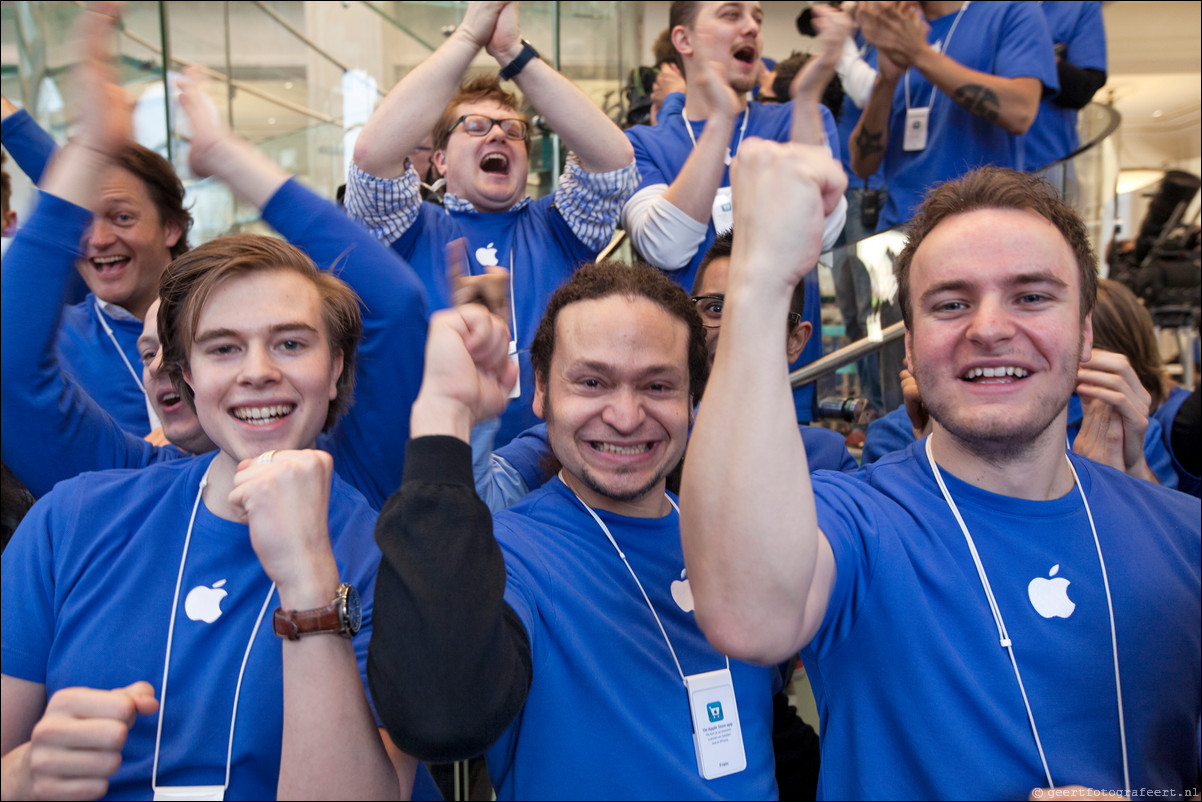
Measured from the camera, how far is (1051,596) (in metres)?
1.28

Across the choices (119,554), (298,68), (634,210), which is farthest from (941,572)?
(298,68)

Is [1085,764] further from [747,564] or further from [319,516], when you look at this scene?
[319,516]

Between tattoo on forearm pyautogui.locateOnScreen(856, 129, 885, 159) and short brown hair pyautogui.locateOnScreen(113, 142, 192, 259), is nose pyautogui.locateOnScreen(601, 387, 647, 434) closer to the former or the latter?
short brown hair pyautogui.locateOnScreen(113, 142, 192, 259)

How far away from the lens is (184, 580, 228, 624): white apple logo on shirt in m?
1.27

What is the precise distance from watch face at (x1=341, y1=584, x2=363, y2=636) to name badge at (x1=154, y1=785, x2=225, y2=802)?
11.5 inches

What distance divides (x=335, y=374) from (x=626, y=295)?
1.78ft

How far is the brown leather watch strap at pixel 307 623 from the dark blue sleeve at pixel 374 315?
21.0 inches

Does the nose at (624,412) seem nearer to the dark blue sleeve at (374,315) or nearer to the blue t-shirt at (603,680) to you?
the blue t-shirt at (603,680)

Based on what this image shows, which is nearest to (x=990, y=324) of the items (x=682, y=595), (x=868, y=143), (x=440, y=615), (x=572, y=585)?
(x=682, y=595)

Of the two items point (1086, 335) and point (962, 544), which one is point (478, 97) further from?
point (962, 544)

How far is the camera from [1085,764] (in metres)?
1.20

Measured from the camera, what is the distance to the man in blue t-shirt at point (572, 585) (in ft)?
3.34

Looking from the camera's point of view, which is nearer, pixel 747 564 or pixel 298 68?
pixel 747 564

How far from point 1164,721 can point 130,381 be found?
2121 mm
